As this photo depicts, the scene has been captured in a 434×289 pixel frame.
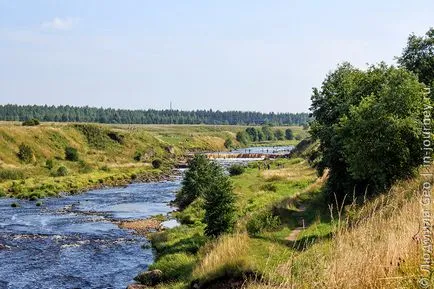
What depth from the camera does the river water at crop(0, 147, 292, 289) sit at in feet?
112

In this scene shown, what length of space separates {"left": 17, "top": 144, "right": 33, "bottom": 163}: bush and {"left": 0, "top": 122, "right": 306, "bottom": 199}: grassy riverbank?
0.02 m

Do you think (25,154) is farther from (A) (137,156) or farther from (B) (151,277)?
(B) (151,277)

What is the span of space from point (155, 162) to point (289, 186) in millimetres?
66331

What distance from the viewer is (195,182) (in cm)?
6412

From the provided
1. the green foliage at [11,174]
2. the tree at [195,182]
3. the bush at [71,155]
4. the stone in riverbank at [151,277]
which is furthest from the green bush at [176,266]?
the bush at [71,155]

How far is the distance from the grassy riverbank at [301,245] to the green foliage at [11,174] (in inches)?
1856

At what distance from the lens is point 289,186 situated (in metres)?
65.1

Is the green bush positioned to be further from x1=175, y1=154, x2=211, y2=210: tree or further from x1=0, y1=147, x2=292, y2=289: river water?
x1=175, y1=154, x2=211, y2=210: tree

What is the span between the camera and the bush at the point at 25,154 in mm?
109881

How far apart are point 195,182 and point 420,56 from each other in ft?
107

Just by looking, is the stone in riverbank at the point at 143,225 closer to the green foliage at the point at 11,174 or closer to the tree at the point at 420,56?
the tree at the point at 420,56

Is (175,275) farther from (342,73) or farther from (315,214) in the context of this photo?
(342,73)

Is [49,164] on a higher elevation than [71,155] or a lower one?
lower

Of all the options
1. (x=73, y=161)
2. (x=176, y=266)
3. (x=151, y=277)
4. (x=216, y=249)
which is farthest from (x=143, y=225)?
(x=73, y=161)
